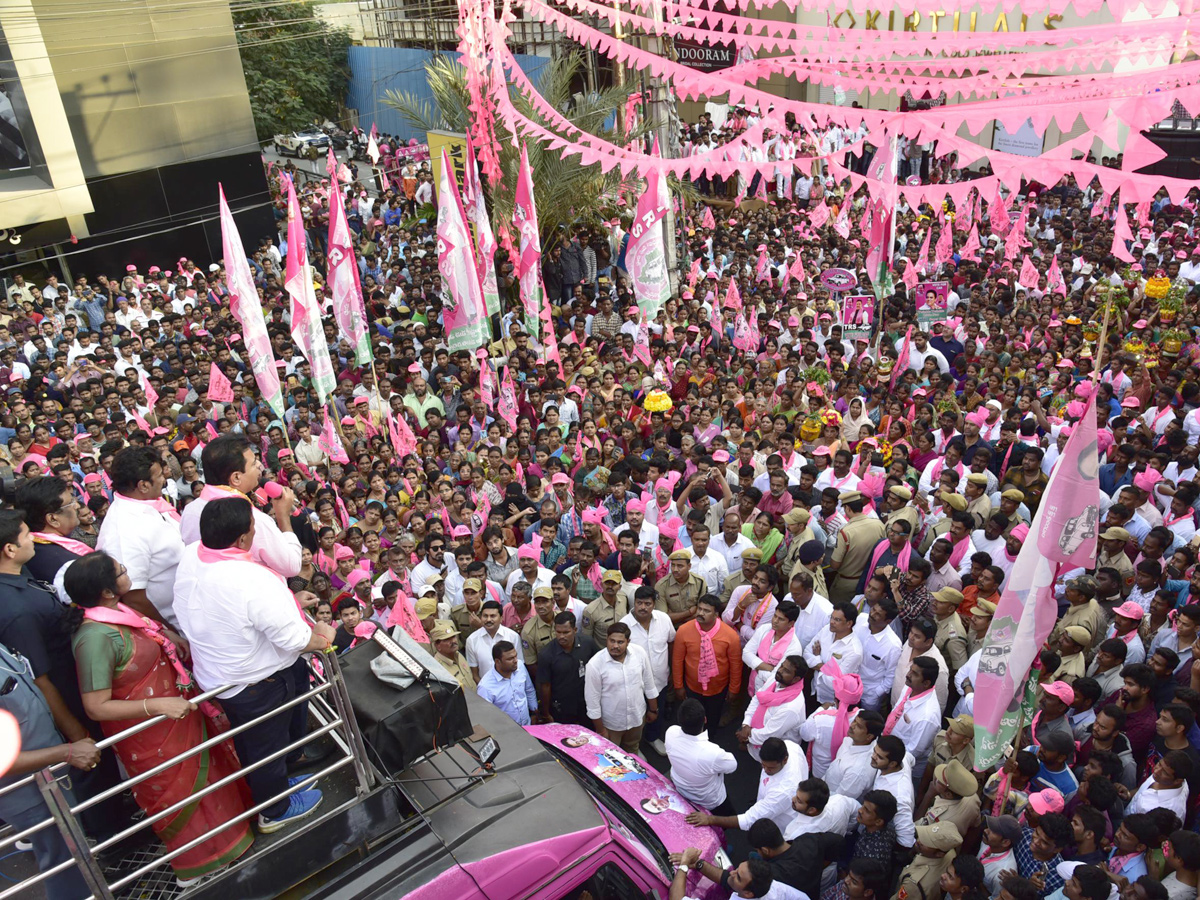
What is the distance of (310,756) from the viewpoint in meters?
4.28

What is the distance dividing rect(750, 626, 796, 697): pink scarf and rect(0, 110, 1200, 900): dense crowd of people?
0.03 meters

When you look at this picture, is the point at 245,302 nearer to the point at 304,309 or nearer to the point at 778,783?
the point at 304,309

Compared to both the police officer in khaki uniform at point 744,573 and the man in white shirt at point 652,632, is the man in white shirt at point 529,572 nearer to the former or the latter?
the man in white shirt at point 652,632

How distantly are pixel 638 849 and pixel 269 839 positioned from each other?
174cm

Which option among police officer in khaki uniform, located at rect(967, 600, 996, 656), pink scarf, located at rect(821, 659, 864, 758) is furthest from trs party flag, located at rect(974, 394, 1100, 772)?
police officer in khaki uniform, located at rect(967, 600, 996, 656)

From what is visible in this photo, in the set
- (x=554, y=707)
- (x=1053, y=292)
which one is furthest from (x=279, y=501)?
(x=1053, y=292)

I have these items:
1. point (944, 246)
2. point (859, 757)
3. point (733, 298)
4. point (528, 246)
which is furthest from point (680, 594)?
point (944, 246)

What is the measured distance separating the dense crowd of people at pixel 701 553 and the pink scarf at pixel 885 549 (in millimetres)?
78

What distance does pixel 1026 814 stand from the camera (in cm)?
482

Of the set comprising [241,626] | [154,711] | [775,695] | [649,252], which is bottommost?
[775,695]

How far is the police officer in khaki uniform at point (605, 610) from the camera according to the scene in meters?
6.57

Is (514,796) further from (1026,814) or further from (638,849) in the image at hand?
(1026,814)

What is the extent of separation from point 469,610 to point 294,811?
285cm

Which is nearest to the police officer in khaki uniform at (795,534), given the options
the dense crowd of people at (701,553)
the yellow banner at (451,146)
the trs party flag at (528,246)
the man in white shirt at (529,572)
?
the dense crowd of people at (701,553)
